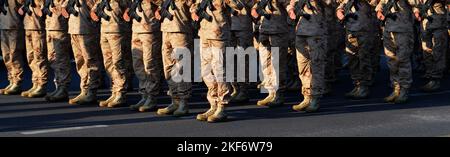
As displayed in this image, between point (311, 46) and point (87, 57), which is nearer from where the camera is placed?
point (311, 46)

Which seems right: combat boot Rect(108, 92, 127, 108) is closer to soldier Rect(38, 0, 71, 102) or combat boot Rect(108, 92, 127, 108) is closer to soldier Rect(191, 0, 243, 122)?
soldier Rect(38, 0, 71, 102)

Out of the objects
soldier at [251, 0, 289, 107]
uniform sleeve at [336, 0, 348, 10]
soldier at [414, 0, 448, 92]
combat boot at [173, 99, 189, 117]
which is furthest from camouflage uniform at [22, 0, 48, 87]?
soldier at [414, 0, 448, 92]

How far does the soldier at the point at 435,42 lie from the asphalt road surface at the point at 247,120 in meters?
0.53

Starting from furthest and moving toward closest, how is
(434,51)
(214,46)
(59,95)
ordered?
(434,51)
(59,95)
(214,46)

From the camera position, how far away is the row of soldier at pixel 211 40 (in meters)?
8.19

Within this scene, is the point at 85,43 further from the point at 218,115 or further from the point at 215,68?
the point at 218,115

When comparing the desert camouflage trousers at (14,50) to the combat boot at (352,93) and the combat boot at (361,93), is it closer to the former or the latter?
the combat boot at (352,93)

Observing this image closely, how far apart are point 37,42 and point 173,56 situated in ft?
7.56

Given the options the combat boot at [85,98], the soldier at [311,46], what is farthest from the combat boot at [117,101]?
the soldier at [311,46]

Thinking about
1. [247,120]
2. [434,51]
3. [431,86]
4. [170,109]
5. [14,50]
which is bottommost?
[247,120]

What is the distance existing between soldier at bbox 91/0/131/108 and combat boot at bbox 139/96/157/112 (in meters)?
0.41

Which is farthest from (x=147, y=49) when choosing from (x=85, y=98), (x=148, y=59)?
(x=85, y=98)

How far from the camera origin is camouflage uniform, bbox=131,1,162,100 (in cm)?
852

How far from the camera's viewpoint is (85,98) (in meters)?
9.37
